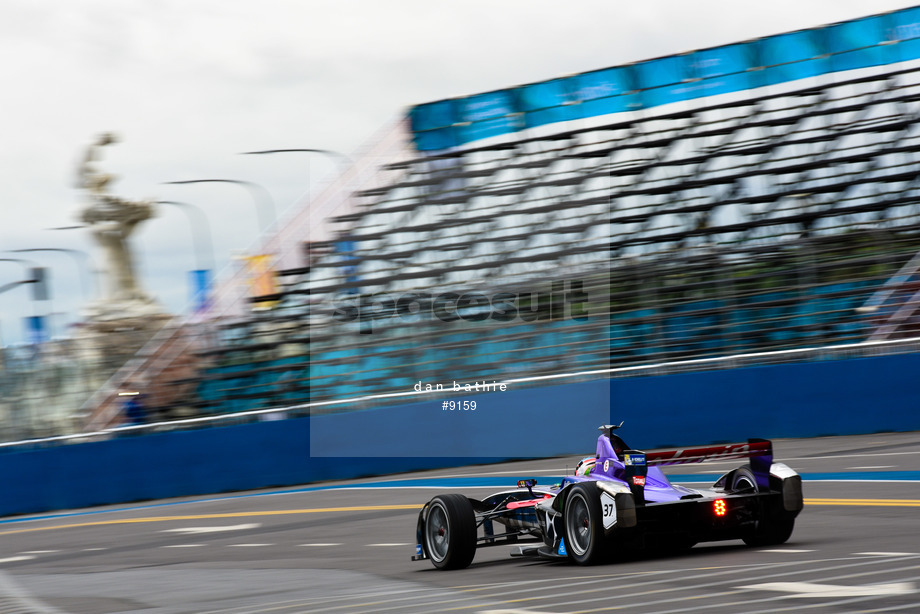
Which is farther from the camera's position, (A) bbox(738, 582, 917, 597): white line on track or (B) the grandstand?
(B) the grandstand

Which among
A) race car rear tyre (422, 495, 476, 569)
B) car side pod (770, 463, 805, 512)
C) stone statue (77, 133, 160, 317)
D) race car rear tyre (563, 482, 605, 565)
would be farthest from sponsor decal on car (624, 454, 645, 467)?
stone statue (77, 133, 160, 317)

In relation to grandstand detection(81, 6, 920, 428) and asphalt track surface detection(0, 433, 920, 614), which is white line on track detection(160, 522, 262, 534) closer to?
asphalt track surface detection(0, 433, 920, 614)

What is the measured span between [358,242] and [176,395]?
5029 millimetres

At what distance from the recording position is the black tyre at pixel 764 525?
7590 millimetres

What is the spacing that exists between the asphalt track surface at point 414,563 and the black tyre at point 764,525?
0.29ft

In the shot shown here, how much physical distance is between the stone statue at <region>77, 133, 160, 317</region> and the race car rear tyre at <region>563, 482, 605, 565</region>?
21409 millimetres

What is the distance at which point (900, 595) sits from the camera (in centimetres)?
530

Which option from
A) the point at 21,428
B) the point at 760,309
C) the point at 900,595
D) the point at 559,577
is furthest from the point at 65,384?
the point at 900,595

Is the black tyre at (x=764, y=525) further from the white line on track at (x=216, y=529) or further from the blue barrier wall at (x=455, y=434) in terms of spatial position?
the blue barrier wall at (x=455, y=434)

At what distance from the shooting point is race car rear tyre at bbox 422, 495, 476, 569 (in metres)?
8.15

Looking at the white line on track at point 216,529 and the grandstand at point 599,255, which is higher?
the grandstand at point 599,255

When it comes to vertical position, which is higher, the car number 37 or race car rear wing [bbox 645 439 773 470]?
race car rear wing [bbox 645 439 773 470]

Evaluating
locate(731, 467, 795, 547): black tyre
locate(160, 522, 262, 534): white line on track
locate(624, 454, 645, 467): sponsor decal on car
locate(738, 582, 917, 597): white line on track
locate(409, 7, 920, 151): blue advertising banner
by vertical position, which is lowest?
locate(160, 522, 262, 534): white line on track

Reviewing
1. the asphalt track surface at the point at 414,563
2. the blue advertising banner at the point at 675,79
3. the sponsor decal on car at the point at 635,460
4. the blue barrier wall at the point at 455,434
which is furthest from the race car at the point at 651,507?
the blue advertising banner at the point at 675,79
